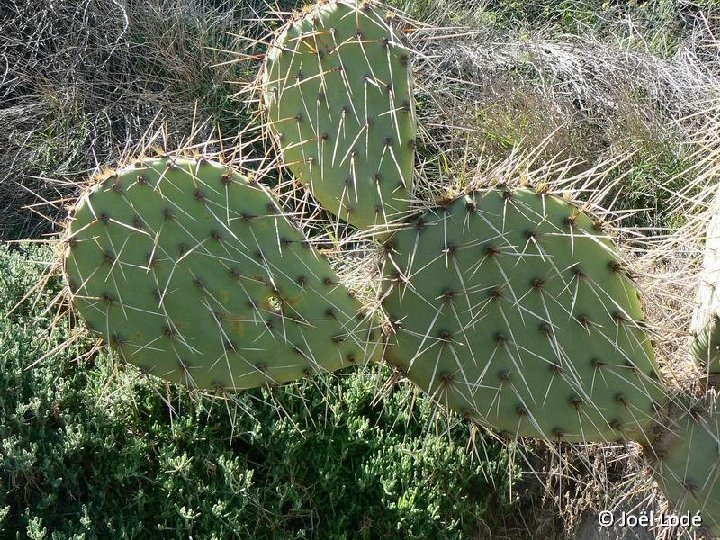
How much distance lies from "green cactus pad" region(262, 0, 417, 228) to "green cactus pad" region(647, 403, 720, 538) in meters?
0.70

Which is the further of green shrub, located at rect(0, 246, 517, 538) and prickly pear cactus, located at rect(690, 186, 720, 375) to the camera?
green shrub, located at rect(0, 246, 517, 538)

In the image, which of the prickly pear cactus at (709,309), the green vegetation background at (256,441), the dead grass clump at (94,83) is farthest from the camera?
the dead grass clump at (94,83)

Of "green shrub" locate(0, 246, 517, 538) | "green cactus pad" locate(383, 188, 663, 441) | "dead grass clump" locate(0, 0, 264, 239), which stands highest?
"green cactus pad" locate(383, 188, 663, 441)

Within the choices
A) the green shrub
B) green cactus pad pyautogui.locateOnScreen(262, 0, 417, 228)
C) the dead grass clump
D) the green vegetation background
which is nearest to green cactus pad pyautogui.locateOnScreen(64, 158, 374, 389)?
the green vegetation background

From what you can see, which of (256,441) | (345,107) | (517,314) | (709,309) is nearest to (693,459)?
(709,309)

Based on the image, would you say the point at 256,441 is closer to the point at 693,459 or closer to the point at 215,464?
the point at 215,464

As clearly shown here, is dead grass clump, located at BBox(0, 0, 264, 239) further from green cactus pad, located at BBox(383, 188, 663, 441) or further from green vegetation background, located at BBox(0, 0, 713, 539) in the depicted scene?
green cactus pad, located at BBox(383, 188, 663, 441)

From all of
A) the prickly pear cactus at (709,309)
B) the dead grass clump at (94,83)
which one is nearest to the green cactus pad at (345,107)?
the prickly pear cactus at (709,309)

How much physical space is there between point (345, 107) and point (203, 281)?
1.64 feet

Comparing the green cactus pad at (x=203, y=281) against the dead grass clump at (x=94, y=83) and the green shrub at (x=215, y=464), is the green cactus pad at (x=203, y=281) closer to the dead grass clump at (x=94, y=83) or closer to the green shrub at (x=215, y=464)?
the green shrub at (x=215, y=464)

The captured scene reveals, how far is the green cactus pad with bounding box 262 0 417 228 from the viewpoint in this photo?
1.69m

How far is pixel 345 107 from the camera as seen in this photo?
173 centimetres

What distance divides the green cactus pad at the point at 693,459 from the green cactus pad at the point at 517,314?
0.14 meters

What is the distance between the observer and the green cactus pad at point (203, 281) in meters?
1.44
